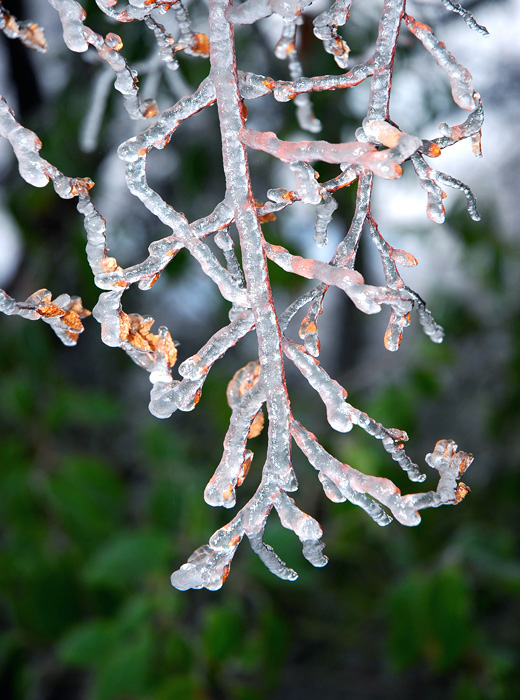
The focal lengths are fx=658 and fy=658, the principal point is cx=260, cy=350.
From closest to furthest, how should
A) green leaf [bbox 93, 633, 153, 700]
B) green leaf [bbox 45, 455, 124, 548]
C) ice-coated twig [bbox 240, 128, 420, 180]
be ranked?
1. ice-coated twig [bbox 240, 128, 420, 180]
2. green leaf [bbox 93, 633, 153, 700]
3. green leaf [bbox 45, 455, 124, 548]

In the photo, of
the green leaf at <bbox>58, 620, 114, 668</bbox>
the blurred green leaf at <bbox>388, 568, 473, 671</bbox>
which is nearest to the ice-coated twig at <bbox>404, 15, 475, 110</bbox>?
the blurred green leaf at <bbox>388, 568, 473, 671</bbox>

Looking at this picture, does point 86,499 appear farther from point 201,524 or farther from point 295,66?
point 295,66

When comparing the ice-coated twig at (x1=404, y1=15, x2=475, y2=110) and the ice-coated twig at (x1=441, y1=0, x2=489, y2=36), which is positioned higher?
→ the ice-coated twig at (x1=441, y1=0, x2=489, y2=36)

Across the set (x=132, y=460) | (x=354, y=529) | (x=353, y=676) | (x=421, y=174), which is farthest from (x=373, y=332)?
(x=421, y=174)

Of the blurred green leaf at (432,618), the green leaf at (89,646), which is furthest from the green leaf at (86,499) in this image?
the blurred green leaf at (432,618)

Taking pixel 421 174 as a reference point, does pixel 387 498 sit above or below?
below

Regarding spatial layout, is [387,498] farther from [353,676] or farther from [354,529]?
[353,676]

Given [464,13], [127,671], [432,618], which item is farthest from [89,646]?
[464,13]

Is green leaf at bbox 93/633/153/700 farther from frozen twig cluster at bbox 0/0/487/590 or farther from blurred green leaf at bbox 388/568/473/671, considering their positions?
frozen twig cluster at bbox 0/0/487/590
